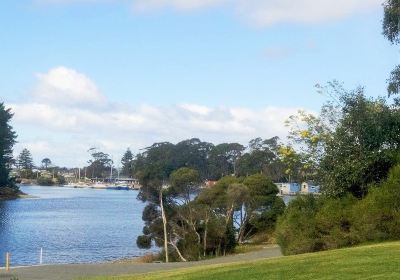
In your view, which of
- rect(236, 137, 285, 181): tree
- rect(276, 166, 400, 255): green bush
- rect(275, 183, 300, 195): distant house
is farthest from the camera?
rect(236, 137, 285, 181): tree

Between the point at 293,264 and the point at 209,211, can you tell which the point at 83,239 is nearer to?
the point at 209,211

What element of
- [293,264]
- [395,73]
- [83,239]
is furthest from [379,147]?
[83,239]

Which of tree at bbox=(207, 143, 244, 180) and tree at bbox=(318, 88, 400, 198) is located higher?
tree at bbox=(207, 143, 244, 180)

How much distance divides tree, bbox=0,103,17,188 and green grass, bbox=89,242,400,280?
376 feet

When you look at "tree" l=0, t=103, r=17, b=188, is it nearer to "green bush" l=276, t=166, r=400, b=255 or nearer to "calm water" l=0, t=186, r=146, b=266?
"calm water" l=0, t=186, r=146, b=266

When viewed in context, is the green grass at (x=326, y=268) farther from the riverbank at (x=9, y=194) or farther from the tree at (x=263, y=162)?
the riverbank at (x=9, y=194)

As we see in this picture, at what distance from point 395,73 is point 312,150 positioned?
3750mm

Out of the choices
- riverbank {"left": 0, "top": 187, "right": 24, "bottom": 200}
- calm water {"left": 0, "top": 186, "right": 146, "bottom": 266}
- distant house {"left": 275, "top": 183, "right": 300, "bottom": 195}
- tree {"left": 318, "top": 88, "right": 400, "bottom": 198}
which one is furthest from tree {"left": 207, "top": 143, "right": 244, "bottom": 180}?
tree {"left": 318, "top": 88, "right": 400, "bottom": 198}

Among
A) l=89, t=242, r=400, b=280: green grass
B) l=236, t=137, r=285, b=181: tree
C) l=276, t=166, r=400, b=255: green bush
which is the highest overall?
l=236, t=137, r=285, b=181: tree

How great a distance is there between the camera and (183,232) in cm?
3766

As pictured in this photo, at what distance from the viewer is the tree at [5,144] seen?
12376 cm

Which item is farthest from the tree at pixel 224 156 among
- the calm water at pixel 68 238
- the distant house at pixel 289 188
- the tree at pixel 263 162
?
the calm water at pixel 68 238

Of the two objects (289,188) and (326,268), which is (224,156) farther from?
(326,268)

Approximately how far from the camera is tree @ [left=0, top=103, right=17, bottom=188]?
123756mm
